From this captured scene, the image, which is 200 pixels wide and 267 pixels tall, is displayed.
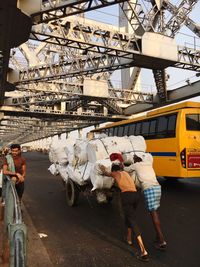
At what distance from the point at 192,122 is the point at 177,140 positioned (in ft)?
3.06

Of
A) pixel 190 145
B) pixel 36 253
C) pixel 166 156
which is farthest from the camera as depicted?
pixel 166 156

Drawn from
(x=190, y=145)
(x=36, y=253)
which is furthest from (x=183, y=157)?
(x=36, y=253)

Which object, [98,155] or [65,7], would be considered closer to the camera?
[98,155]

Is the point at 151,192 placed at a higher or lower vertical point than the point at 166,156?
lower

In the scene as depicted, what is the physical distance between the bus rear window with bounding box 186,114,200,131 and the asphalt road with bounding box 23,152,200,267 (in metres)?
2.60

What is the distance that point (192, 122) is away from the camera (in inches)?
442

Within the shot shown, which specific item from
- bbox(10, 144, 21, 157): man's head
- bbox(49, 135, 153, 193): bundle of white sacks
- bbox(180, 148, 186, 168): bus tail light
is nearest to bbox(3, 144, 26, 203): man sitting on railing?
bbox(10, 144, 21, 157): man's head

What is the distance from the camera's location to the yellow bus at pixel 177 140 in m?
10.7

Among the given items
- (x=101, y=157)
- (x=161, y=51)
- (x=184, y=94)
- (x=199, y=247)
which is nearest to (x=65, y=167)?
(x=101, y=157)

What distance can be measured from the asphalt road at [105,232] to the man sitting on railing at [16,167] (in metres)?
1.10

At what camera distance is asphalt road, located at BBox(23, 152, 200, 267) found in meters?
4.93

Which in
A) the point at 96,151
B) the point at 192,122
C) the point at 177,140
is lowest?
→ the point at 96,151

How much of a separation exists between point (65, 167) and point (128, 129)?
688cm

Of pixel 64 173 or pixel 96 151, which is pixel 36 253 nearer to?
pixel 96 151
